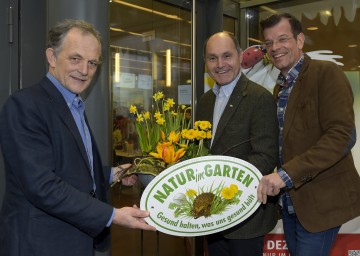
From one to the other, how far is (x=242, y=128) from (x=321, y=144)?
378mm

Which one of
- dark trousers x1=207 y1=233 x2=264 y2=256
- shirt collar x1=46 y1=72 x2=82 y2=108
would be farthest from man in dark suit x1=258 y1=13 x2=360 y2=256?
shirt collar x1=46 y1=72 x2=82 y2=108

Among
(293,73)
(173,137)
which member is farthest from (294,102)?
(173,137)

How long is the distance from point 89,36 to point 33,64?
117cm

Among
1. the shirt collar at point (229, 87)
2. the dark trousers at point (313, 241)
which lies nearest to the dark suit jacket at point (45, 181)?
the shirt collar at point (229, 87)

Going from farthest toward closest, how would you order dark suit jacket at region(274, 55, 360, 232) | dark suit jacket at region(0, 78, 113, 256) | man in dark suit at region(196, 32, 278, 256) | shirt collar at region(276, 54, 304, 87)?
shirt collar at region(276, 54, 304, 87) < man in dark suit at region(196, 32, 278, 256) < dark suit jacket at region(274, 55, 360, 232) < dark suit jacket at region(0, 78, 113, 256)

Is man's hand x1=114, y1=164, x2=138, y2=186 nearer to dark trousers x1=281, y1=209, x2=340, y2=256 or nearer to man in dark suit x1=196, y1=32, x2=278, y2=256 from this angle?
man in dark suit x1=196, y1=32, x2=278, y2=256

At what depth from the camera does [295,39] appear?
2.17 metres

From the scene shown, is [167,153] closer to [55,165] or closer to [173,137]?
[173,137]

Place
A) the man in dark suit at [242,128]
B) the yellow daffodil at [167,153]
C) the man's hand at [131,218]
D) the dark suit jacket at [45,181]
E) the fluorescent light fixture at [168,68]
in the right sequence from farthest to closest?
the fluorescent light fixture at [168,68] < the man in dark suit at [242,128] < the yellow daffodil at [167,153] < the man's hand at [131,218] < the dark suit jacket at [45,181]

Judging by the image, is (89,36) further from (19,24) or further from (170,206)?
(19,24)

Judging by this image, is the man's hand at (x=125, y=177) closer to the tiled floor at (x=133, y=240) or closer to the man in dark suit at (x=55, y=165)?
the man in dark suit at (x=55, y=165)

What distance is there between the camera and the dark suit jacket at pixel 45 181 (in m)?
1.51

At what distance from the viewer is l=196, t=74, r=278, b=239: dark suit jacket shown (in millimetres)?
2021

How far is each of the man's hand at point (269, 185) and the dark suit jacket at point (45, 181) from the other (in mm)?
695
